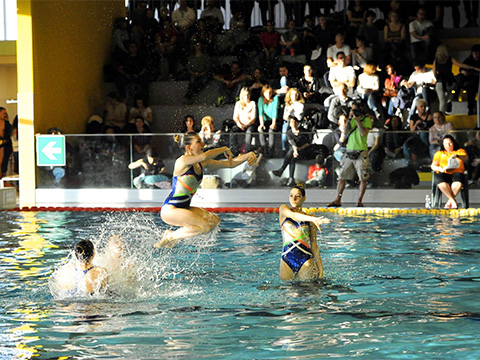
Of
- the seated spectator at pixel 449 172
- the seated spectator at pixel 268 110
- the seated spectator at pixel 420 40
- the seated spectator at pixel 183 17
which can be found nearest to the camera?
the seated spectator at pixel 449 172

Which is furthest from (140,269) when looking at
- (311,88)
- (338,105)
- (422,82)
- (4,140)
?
(4,140)

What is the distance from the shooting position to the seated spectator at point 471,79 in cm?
1856

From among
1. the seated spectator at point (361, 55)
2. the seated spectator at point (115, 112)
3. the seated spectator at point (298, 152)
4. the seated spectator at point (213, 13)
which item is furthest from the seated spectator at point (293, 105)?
the seated spectator at point (213, 13)

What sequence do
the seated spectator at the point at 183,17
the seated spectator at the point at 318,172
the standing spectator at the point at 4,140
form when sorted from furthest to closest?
the seated spectator at the point at 183,17 → the standing spectator at the point at 4,140 → the seated spectator at the point at 318,172

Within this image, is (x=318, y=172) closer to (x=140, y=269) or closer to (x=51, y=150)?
(x=51, y=150)

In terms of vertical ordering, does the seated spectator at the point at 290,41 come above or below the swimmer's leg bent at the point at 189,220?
above

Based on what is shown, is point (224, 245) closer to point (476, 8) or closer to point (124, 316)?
point (124, 316)

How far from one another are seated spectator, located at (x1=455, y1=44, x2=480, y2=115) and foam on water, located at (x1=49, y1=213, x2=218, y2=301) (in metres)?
9.33

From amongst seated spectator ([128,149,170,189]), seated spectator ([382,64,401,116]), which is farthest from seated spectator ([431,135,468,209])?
seated spectator ([128,149,170,189])

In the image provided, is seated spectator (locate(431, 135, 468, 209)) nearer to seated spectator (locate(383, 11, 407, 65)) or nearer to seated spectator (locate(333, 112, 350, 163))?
seated spectator (locate(333, 112, 350, 163))

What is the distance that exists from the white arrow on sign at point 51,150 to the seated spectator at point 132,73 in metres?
3.47

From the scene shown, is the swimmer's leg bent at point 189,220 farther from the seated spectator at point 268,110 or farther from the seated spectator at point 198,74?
the seated spectator at point 198,74

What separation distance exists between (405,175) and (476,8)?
296 inches

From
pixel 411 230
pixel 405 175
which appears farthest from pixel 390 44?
pixel 411 230
